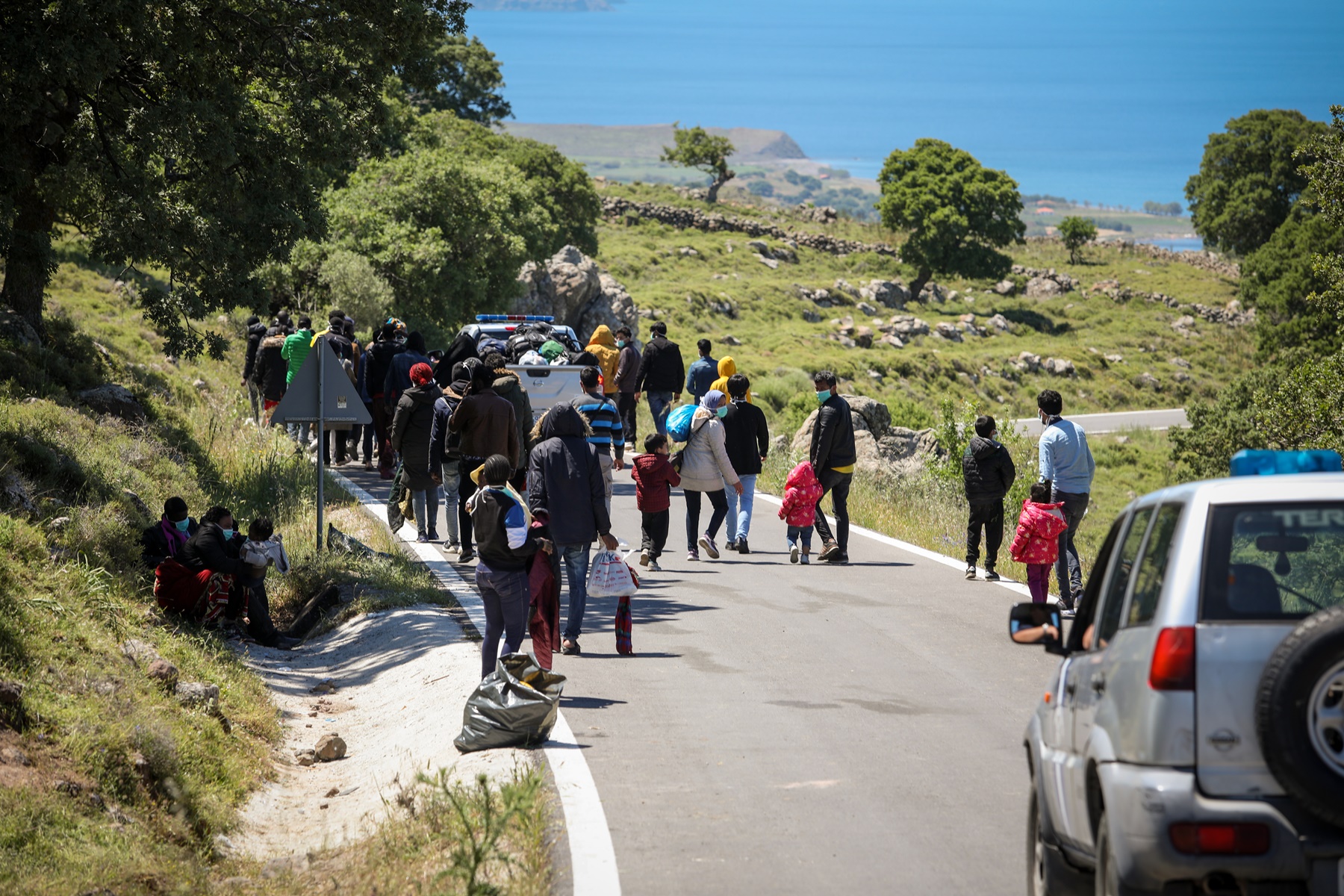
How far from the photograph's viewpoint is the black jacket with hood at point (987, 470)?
43.7ft

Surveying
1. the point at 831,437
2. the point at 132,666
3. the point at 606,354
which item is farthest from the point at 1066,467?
the point at 606,354

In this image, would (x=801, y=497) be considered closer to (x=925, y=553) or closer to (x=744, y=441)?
(x=744, y=441)

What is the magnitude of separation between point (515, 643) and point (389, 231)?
24973 millimetres

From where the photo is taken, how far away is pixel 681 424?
14875mm

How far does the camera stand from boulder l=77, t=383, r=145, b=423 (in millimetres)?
16906

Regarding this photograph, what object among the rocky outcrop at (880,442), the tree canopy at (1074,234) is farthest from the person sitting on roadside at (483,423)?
the tree canopy at (1074,234)

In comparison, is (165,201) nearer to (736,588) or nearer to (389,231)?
(736,588)

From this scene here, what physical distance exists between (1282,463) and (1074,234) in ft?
339

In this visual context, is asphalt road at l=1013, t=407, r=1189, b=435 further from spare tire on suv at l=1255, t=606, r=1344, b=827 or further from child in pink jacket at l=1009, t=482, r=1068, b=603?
spare tire on suv at l=1255, t=606, r=1344, b=827

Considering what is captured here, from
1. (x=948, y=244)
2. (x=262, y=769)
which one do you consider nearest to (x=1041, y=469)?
(x=262, y=769)

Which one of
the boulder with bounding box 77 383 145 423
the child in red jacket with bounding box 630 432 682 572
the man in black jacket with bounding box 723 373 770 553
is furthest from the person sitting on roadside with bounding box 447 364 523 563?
the boulder with bounding box 77 383 145 423

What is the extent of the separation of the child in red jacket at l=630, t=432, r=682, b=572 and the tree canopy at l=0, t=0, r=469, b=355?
5761mm

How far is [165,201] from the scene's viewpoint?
51.3ft

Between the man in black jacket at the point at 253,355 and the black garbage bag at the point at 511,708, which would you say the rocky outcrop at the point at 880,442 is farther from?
the black garbage bag at the point at 511,708
